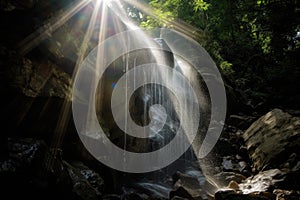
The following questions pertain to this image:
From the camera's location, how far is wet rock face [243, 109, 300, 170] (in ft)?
26.5

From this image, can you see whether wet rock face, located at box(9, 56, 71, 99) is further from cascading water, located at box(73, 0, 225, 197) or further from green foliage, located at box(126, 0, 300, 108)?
green foliage, located at box(126, 0, 300, 108)

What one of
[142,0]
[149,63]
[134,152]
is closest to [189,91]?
[149,63]

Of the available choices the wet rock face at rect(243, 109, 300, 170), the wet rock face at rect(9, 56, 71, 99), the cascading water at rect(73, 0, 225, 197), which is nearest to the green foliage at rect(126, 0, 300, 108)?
the cascading water at rect(73, 0, 225, 197)

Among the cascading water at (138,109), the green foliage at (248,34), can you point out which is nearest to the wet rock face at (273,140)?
the cascading water at (138,109)

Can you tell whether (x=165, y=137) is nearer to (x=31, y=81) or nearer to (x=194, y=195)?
(x=194, y=195)

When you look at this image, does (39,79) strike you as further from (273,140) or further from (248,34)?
(248,34)

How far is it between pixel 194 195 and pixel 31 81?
4.76 m

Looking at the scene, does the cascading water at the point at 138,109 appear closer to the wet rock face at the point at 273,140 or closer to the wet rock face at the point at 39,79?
the wet rock face at the point at 39,79

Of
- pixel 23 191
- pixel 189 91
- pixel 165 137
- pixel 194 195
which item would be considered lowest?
pixel 194 195

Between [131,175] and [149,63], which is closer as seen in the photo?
[131,175]

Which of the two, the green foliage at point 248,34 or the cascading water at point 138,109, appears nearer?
the cascading water at point 138,109

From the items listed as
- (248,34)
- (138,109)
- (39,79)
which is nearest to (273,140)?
(138,109)

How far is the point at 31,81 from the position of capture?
185 inches

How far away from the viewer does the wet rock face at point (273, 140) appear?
8078 mm
